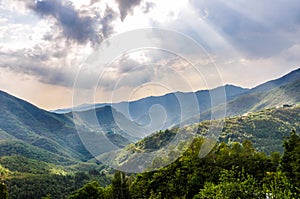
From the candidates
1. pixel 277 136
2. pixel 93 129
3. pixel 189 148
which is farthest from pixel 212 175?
pixel 277 136

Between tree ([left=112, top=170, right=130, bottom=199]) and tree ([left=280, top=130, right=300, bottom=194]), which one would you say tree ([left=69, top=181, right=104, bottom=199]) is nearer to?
tree ([left=112, top=170, right=130, bottom=199])

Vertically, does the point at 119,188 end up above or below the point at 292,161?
below

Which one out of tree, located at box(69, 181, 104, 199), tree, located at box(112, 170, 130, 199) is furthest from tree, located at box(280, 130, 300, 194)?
tree, located at box(69, 181, 104, 199)

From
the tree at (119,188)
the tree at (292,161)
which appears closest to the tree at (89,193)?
the tree at (119,188)

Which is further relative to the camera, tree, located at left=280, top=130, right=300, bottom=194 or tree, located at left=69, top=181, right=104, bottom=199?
tree, located at left=69, top=181, right=104, bottom=199

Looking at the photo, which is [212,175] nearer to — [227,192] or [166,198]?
[166,198]

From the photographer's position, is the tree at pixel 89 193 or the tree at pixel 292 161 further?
the tree at pixel 89 193

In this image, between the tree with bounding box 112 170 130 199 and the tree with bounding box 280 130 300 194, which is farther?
the tree with bounding box 112 170 130 199

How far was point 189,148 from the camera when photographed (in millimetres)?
35375

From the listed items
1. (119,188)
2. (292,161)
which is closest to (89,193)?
(119,188)

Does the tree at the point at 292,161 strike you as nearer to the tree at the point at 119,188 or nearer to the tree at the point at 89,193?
the tree at the point at 119,188

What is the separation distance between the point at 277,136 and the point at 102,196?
476 ft

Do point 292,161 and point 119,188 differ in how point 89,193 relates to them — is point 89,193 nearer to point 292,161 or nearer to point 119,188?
point 119,188

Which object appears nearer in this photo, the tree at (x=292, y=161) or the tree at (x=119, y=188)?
the tree at (x=292, y=161)
